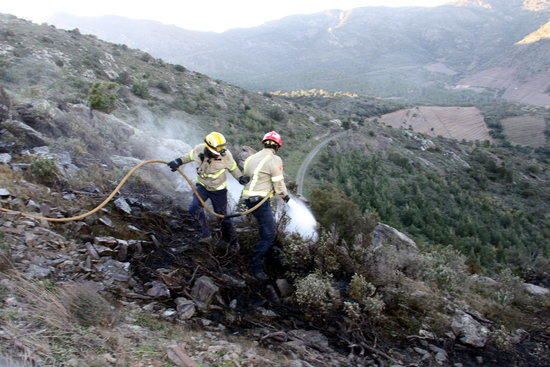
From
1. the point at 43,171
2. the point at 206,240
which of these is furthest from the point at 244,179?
the point at 43,171

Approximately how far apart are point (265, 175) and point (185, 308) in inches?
83.0

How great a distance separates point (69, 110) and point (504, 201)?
107 ft

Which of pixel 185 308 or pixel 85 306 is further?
pixel 185 308

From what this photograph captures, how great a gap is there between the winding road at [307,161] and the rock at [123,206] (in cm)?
1207

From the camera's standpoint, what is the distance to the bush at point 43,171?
6.50 metres

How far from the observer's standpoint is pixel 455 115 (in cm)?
7669

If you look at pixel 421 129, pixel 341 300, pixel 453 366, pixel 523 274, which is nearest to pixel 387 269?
pixel 341 300

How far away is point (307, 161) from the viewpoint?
1134 inches

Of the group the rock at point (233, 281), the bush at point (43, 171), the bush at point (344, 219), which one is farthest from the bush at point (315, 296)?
the bush at point (43, 171)

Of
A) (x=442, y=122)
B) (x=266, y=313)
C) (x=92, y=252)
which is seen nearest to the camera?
(x=92, y=252)

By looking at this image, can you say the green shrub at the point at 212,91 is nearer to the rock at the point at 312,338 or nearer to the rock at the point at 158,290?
the rock at the point at 158,290

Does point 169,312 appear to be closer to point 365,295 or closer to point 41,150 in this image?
point 365,295

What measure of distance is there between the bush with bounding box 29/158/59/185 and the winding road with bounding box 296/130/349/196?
12542 millimetres

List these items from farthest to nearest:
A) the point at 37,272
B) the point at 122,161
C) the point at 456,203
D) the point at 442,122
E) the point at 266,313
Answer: the point at 442,122 < the point at 456,203 < the point at 122,161 < the point at 266,313 < the point at 37,272
